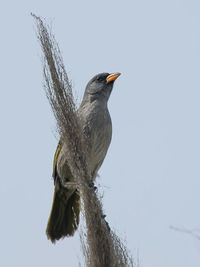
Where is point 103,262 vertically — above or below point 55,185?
below

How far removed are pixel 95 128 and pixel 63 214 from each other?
113cm

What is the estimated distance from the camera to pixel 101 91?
669 centimetres

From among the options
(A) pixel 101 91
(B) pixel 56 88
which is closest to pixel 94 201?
(B) pixel 56 88

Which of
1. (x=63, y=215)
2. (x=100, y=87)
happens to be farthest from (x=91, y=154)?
(x=100, y=87)

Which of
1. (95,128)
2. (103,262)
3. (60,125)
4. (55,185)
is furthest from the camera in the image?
(55,185)

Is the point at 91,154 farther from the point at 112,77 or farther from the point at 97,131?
the point at 112,77

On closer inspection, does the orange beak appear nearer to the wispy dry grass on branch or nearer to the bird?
the bird

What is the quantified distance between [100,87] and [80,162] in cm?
246

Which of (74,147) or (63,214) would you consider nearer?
(74,147)

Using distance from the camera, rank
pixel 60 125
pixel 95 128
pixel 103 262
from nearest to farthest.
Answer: pixel 103 262 → pixel 60 125 → pixel 95 128

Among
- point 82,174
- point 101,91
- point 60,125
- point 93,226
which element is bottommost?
point 93,226

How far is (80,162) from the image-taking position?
4402 mm

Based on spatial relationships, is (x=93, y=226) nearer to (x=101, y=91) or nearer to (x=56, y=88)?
(x=56, y=88)

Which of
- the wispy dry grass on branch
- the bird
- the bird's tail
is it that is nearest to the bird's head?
the bird
